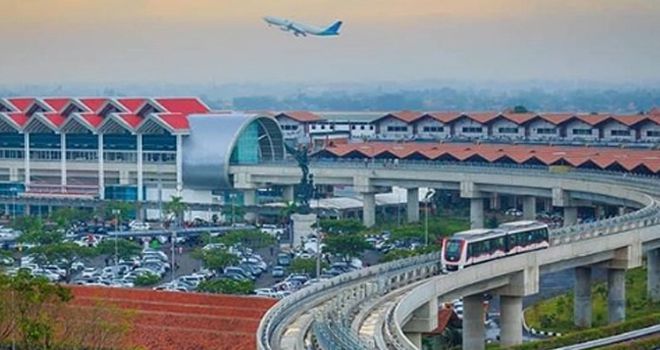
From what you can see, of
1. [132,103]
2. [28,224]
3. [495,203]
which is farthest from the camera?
[132,103]

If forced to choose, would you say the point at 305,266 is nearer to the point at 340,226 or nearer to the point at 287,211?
the point at 340,226

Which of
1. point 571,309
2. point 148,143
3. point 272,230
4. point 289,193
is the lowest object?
point 571,309

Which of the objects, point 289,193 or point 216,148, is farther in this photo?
point 216,148

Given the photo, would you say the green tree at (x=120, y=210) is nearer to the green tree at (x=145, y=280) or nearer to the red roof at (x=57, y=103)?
the red roof at (x=57, y=103)

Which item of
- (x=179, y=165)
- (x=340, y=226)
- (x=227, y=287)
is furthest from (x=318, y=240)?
(x=179, y=165)

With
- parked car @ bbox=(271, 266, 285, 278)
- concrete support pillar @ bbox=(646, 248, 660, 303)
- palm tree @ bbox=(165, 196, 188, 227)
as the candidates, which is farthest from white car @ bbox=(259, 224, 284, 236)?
concrete support pillar @ bbox=(646, 248, 660, 303)

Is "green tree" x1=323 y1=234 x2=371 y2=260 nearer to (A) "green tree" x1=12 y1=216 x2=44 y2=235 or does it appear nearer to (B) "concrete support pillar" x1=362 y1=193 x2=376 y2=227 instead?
(A) "green tree" x1=12 y1=216 x2=44 y2=235
